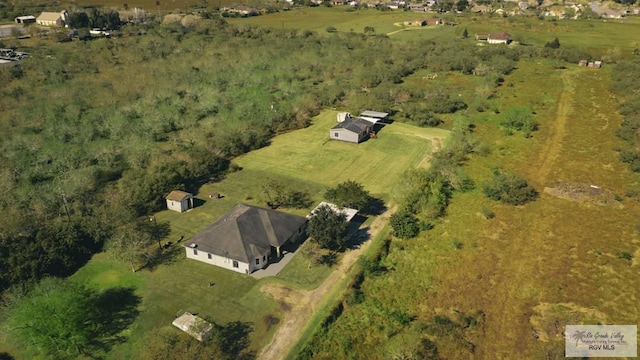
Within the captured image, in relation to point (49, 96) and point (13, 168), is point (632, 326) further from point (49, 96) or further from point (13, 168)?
point (49, 96)

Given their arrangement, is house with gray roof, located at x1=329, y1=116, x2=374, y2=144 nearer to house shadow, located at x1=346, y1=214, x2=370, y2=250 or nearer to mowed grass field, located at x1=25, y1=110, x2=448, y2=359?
mowed grass field, located at x1=25, y1=110, x2=448, y2=359

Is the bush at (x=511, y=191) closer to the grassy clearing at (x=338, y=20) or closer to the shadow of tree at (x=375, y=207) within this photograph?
the shadow of tree at (x=375, y=207)

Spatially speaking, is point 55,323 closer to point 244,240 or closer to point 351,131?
point 244,240

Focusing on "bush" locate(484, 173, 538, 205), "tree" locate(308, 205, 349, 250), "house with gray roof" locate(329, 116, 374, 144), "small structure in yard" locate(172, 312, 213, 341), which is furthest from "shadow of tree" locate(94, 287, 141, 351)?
"bush" locate(484, 173, 538, 205)

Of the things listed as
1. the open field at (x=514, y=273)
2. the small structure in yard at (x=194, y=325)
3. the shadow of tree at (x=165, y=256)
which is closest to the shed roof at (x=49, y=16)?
the shadow of tree at (x=165, y=256)

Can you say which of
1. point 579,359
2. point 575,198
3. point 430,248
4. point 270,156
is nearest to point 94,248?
point 270,156

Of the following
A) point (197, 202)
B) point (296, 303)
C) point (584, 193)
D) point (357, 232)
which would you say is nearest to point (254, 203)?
point (197, 202)
